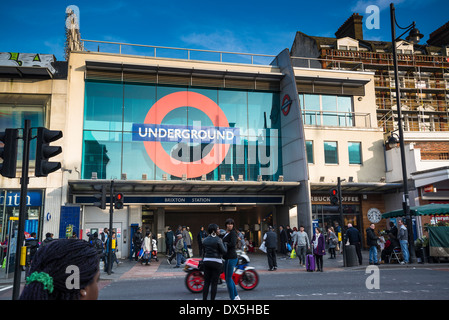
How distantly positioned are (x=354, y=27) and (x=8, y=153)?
4368 centimetres

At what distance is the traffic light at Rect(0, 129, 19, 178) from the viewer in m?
7.96

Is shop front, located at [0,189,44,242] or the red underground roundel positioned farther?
the red underground roundel

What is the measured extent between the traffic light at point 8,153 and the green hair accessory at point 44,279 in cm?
692

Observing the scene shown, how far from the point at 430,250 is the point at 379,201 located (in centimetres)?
1076

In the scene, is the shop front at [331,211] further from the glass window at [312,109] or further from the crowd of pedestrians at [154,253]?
the glass window at [312,109]

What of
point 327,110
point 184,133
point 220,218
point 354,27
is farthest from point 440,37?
point 184,133

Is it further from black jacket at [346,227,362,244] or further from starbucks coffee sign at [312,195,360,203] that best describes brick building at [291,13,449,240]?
black jacket at [346,227,362,244]

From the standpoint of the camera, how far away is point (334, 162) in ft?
89.0

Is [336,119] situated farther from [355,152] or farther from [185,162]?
[185,162]

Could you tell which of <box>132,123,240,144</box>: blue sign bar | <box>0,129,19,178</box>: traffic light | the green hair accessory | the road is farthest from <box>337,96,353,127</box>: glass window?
the green hair accessory

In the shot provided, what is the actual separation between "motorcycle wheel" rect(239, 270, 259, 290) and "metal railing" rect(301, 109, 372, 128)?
695 inches

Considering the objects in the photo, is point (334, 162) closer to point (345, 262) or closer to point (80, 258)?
point (345, 262)

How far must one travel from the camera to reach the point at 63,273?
1818mm
